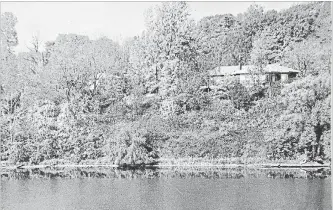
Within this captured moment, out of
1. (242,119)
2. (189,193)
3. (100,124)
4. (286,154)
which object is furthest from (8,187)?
(286,154)

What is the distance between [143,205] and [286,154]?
275cm

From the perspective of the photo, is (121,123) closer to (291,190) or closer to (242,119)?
(242,119)

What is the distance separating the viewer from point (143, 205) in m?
5.84

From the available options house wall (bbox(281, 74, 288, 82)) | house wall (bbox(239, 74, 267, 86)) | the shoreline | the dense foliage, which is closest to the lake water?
the shoreline

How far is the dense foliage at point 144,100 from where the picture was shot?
721 centimetres

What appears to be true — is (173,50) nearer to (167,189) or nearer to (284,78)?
(284,78)

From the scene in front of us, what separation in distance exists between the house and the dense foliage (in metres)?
0.14

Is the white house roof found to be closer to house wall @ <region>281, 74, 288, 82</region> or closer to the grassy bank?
house wall @ <region>281, 74, 288, 82</region>

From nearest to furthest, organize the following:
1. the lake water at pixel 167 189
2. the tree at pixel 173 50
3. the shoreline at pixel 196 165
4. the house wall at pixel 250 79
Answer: the lake water at pixel 167 189
the shoreline at pixel 196 165
the tree at pixel 173 50
the house wall at pixel 250 79

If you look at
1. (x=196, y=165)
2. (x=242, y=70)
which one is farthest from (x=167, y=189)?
(x=242, y=70)

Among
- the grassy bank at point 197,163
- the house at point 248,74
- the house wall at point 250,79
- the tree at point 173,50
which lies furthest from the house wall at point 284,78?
the tree at point 173,50

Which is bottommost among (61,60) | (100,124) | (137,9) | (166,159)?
(166,159)

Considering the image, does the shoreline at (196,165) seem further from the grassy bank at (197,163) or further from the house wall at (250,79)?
the house wall at (250,79)

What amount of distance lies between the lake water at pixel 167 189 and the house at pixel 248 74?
172 cm
